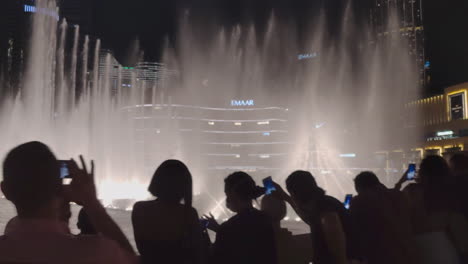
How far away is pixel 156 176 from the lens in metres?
2.60

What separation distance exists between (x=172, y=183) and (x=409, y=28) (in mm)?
113750

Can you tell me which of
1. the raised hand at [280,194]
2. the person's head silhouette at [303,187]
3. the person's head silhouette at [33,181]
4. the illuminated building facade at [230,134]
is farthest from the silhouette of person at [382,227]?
the illuminated building facade at [230,134]

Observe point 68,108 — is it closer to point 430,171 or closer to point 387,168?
point 430,171

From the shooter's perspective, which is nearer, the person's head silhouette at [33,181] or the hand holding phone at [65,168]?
the person's head silhouette at [33,181]

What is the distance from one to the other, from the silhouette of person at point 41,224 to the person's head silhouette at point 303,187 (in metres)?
1.65

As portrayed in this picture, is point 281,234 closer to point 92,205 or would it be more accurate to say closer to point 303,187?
point 303,187

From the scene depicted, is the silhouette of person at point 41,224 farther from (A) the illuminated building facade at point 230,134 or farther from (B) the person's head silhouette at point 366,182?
(A) the illuminated building facade at point 230,134

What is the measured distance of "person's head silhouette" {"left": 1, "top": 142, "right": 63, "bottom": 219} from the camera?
1.34 m

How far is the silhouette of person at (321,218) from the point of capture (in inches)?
104

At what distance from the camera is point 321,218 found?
2.73 meters

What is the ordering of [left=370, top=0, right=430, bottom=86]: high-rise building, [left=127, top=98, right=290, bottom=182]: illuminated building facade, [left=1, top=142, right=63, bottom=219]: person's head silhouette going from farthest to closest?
[left=370, top=0, right=430, bottom=86]: high-rise building → [left=127, top=98, right=290, bottom=182]: illuminated building facade → [left=1, top=142, right=63, bottom=219]: person's head silhouette

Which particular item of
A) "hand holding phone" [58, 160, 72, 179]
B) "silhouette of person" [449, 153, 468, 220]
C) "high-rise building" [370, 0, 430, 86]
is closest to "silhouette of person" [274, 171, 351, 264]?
"silhouette of person" [449, 153, 468, 220]

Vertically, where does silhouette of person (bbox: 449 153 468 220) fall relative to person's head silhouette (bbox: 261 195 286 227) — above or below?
above

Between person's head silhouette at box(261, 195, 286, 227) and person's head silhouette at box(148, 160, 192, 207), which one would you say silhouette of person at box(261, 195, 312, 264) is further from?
person's head silhouette at box(148, 160, 192, 207)
